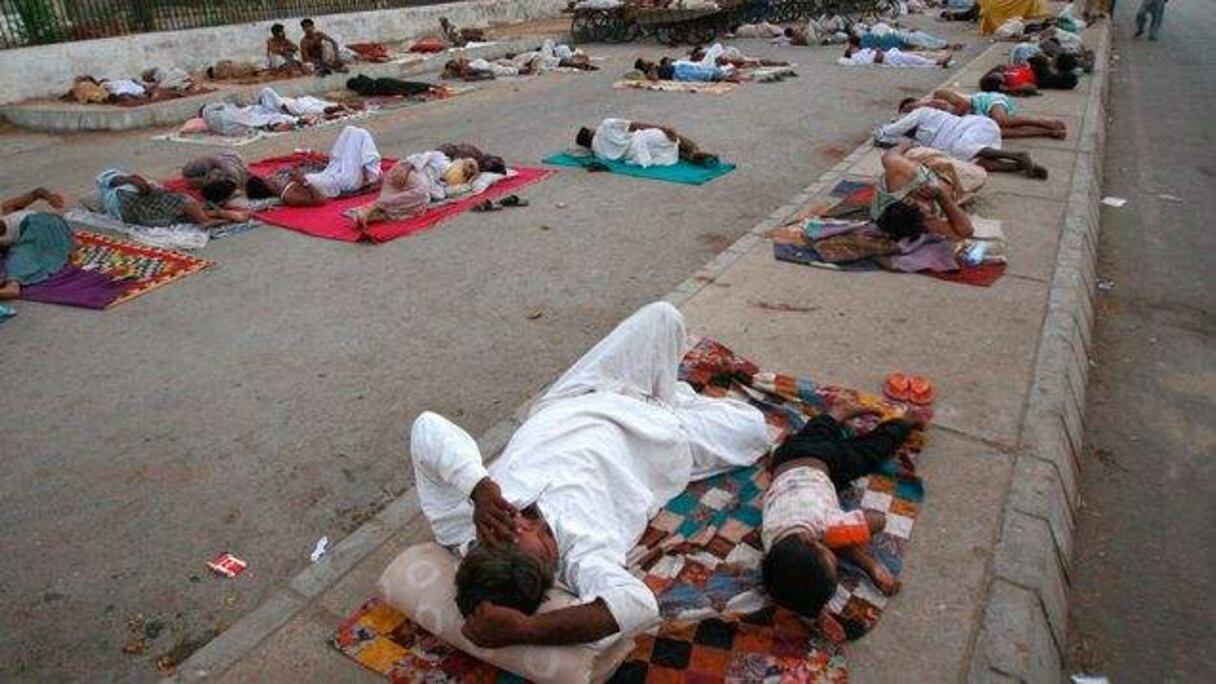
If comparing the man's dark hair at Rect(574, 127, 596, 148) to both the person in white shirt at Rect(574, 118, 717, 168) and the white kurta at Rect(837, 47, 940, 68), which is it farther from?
the white kurta at Rect(837, 47, 940, 68)

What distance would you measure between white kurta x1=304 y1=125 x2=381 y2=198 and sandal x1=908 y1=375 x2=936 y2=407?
5684 mm

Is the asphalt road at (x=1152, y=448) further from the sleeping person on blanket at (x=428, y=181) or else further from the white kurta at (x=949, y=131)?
the sleeping person on blanket at (x=428, y=181)

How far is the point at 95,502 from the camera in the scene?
11.5 ft

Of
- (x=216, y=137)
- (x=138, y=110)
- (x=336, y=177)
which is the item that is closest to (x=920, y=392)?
(x=336, y=177)

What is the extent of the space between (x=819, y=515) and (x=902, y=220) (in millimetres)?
3334

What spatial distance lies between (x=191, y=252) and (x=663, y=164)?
4.60 m

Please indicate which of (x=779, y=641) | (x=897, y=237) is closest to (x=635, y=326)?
(x=779, y=641)

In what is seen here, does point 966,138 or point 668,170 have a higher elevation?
point 966,138

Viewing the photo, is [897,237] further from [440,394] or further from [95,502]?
[95,502]

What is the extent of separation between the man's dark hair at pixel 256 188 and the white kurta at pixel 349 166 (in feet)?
1.25

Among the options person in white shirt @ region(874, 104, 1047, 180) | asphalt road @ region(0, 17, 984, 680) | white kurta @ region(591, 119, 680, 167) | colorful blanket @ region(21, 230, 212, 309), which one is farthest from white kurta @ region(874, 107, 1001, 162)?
colorful blanket @ region(21, 230, 212, 309)

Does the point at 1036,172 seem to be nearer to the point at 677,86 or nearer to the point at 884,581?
the point at 884,581

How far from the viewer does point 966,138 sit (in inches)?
297

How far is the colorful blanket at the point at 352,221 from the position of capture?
6.70 meters
